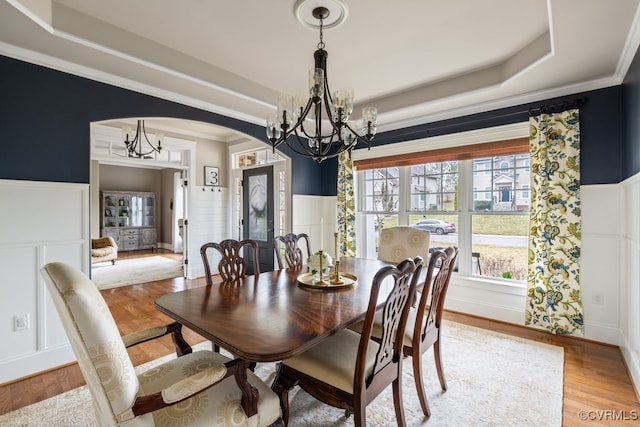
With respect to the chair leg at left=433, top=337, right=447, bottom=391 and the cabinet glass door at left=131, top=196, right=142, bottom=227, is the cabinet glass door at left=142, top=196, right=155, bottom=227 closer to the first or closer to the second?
the cabinet glass door at left=131, top=196, right=142, bottom=227

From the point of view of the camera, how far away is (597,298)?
2818 millimetres

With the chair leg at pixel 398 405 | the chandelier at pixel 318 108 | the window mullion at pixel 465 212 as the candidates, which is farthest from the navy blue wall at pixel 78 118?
the chair leg at pixel 398 405

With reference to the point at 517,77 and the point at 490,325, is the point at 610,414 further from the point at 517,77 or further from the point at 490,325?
the point at 517,77

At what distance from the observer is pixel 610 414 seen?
1.87 metres

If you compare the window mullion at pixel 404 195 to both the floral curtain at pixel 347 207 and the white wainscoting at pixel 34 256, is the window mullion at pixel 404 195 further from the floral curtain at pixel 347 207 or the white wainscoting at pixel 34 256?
the white wainscoting at pixel 34 256

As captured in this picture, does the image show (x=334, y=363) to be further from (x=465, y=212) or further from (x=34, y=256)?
(x=465, y=212)

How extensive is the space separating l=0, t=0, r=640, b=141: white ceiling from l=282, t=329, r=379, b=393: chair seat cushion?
217 cm

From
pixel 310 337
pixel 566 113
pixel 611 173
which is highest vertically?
pixel 566 113

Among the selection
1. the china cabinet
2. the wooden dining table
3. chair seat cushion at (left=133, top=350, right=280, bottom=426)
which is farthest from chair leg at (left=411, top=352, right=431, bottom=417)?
the china cabinet

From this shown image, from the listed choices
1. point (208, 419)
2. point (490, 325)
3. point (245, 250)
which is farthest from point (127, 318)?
point (490, 325)

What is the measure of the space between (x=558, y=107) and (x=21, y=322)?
5.06 metres

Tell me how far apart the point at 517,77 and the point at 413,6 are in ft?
4.39

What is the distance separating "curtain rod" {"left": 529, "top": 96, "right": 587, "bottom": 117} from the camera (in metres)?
2.86

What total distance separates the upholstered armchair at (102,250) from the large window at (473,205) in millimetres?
5766
